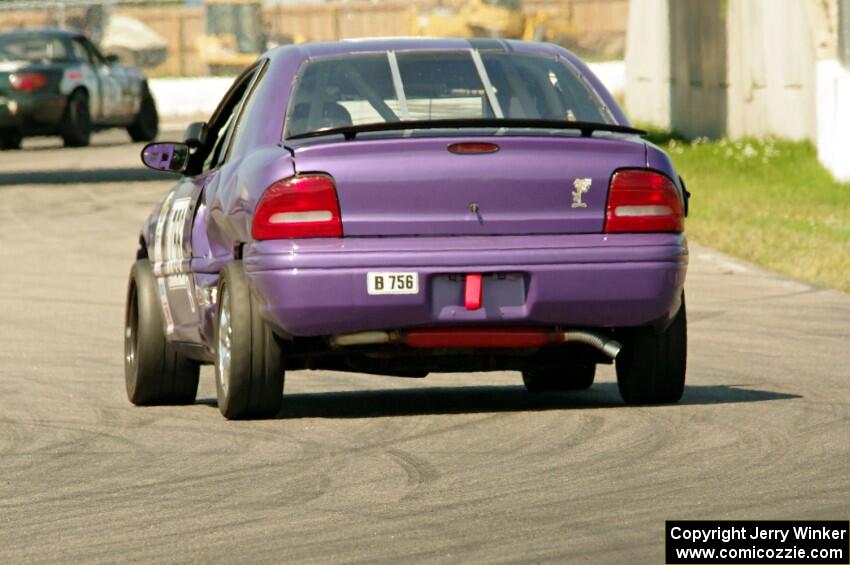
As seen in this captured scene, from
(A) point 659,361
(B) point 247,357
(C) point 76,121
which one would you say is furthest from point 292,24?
(B) point 247,357

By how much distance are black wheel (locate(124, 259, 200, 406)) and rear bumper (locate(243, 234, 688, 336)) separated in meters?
1.63

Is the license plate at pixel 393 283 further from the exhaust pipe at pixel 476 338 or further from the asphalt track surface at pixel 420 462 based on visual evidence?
the asphalt track surface at pixel 420 462

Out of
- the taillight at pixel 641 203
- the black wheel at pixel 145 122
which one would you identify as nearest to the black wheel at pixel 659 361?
the taillight at pixel 641 203

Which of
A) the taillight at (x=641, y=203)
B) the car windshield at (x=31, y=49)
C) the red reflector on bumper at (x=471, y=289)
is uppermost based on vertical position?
the taillight at (x=641, y=203)

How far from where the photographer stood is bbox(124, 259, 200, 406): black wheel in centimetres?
991

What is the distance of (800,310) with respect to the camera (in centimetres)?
1355

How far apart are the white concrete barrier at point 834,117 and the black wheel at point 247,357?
14.1m

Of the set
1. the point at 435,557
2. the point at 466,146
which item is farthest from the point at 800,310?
the point at 435,557

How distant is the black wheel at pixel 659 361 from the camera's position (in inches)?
351

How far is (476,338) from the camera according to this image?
838 cm

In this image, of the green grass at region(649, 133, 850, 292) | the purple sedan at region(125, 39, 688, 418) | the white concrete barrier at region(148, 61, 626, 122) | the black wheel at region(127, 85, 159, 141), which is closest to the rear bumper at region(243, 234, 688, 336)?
the purple sedan at region(125, 39, 688, 418)

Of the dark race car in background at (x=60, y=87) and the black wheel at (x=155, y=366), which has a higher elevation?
the black wheel at (x=155, y=366)

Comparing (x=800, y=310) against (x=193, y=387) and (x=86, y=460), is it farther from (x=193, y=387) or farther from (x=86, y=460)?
(x=86, y=460)

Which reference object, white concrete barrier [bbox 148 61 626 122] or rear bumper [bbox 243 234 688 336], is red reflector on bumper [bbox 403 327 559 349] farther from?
white concrete barrier [bbox 148 61 626 122]
